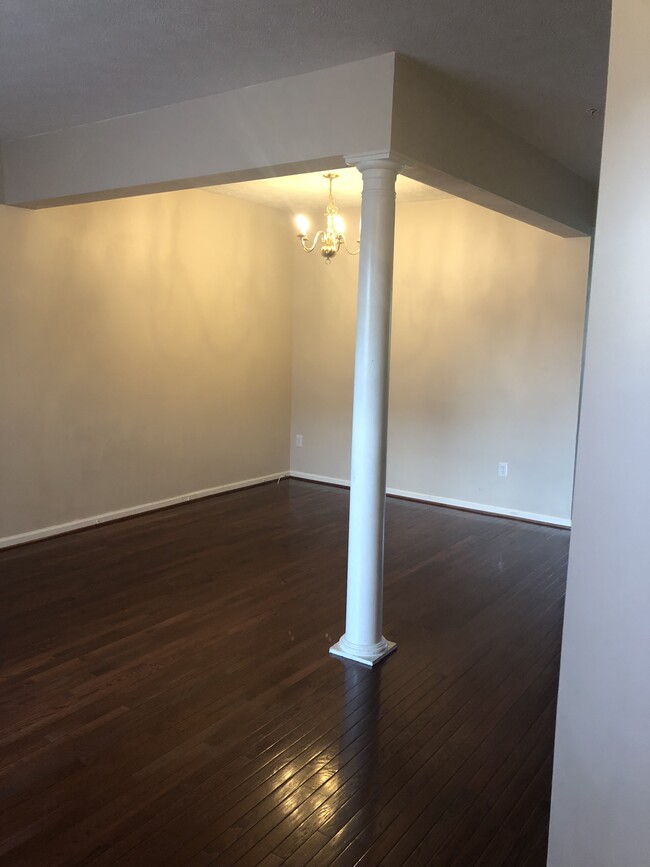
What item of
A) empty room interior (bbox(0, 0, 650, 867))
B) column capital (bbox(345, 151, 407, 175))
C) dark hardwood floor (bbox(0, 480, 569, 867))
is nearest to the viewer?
empty room interior (bbox(0, 0, 650, 867))

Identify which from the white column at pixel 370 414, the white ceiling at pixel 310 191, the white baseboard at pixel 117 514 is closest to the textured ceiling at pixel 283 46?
the white column at pixel 370 414

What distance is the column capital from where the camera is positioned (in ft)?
9.02

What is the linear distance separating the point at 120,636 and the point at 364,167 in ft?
8.16

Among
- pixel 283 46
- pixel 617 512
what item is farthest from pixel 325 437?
pixel 617 512

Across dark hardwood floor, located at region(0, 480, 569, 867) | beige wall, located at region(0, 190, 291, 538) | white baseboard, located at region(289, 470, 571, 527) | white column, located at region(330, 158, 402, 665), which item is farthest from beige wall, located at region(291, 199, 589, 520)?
white column, located at region(330, 158, 402, 665)

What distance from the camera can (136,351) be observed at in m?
5.21

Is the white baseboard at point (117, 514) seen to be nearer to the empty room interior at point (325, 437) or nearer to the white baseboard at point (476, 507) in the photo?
the empty room interior at point (325, 437)

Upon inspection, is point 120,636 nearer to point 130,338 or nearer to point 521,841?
point 521,841

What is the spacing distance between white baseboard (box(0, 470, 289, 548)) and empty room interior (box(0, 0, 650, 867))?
0.03 meters

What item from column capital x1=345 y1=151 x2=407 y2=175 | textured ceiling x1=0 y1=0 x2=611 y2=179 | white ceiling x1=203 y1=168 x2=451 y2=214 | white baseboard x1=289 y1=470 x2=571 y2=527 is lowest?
white baseboard x1=289 y1=470 x2=571 y2=527

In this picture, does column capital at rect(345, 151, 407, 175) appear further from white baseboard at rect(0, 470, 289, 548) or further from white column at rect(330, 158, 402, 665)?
white baseboard at rect(0, 470, 289, 548)

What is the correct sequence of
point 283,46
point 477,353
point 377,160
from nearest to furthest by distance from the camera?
point 283,46
point 377,160
point 477,353

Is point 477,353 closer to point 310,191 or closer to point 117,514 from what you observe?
point 310,191

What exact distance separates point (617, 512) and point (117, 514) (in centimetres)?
455
